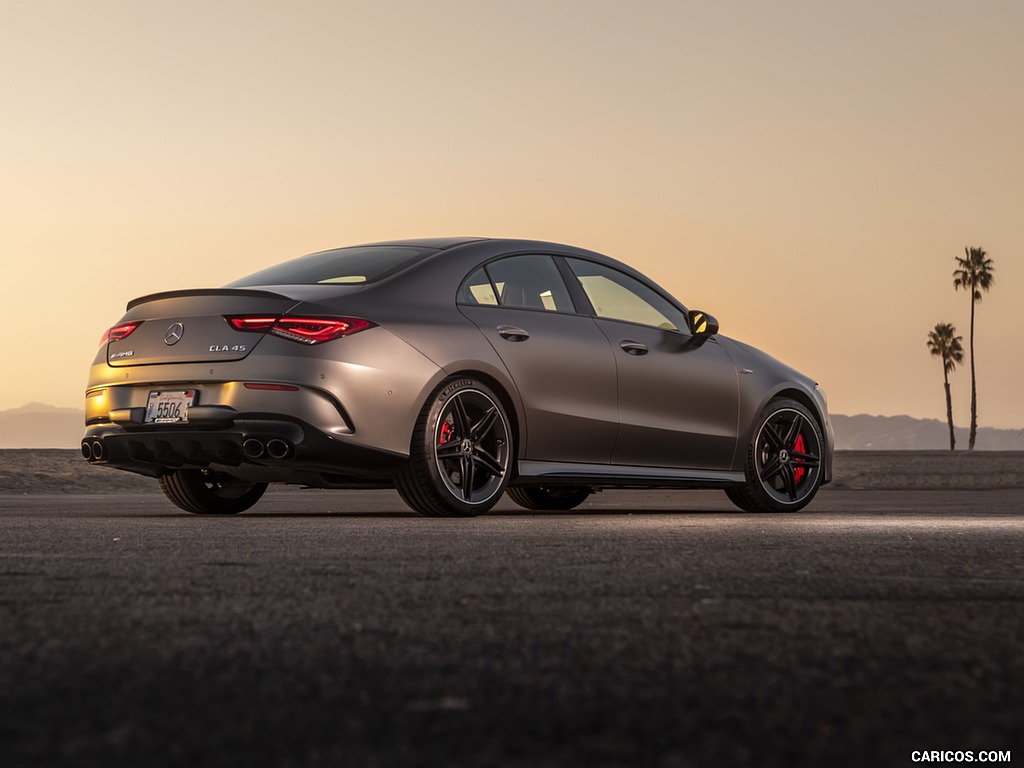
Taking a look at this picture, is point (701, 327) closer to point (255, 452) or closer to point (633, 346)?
point (633, 346)

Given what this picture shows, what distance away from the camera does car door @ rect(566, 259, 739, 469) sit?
8.66 m

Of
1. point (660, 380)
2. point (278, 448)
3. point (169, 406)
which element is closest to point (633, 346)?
point (660, 380)

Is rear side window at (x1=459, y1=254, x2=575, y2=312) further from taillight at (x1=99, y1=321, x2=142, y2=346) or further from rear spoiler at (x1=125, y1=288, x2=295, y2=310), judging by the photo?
taillight at (x1=99, y1=321, x2=142, y2=346)

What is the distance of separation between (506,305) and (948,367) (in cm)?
8002

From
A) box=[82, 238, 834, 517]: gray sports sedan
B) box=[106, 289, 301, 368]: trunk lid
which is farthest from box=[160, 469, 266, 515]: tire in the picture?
box=[106, 289, 301, 368]: trunk lid

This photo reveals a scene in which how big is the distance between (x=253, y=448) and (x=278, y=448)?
5.5 inches

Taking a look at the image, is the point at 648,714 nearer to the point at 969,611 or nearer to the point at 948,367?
the point at 969,611

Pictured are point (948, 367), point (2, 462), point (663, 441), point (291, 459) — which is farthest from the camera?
point (948, 367)

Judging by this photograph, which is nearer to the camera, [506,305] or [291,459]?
[291,459]

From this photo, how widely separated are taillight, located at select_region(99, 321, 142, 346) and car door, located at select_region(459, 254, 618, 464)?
1.93m

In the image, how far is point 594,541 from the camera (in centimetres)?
552

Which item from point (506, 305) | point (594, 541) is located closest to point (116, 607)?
point (594, 541)

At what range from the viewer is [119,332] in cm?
788

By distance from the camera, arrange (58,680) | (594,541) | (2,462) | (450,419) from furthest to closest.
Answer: (2,462) → (450,419) → (594,541) → (58,680)
